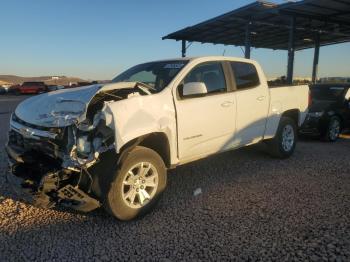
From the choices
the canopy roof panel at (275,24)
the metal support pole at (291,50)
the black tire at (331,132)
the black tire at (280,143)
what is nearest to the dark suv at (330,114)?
the black tire at (331,132)

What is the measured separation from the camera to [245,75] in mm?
5988

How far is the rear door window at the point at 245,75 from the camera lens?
5.76 meters

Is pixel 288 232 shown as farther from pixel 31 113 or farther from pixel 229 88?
pixel 31 113

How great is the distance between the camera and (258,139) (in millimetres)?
6285

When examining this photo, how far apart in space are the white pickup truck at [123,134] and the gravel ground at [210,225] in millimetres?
340

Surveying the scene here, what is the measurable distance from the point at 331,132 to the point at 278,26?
13276mm

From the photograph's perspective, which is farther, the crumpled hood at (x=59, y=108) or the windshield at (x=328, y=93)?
the windshield at (x=328, y=93)

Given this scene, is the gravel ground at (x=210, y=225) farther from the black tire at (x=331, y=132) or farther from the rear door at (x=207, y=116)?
the black tire at (x=331, y=132)

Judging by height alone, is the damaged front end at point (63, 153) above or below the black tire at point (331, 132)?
above

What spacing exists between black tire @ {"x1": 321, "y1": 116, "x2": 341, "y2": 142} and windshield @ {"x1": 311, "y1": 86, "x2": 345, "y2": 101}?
0.84 metres

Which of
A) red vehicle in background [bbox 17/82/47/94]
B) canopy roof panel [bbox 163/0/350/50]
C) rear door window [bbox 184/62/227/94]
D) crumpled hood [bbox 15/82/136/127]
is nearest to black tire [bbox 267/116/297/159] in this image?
rear door window [bbox 184/62/227/94]

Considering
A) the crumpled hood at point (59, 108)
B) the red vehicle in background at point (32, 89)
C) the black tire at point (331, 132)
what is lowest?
the red vehicle in background at point (32, 89)

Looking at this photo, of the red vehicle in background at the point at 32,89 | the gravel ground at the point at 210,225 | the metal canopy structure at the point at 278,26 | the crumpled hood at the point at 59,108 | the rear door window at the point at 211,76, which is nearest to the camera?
the gravel ground at the point at 210,225

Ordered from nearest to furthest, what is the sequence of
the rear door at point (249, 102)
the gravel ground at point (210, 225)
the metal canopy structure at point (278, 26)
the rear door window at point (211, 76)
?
the gravel ground at point (210, 225) → the rear door window at point (211, 76) → the rear door at point (249, 102) → the metal canopy structure at point (278, 26)
